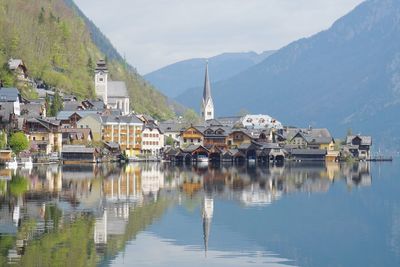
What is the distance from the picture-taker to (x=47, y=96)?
103 m

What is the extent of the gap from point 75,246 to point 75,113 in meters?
72.6

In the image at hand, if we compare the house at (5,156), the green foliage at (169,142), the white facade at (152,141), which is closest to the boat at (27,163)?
the house at (5,156)

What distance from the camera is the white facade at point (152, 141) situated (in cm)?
10638

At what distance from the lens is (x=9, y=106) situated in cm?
8094

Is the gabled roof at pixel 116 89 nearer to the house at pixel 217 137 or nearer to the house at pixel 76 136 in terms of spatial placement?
the house at pixel 217 137

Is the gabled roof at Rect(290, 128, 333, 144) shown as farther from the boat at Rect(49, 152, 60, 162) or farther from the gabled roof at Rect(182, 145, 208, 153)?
the boat at Rect(49, 152, 60, 162)

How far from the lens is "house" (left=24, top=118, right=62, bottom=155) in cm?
8756

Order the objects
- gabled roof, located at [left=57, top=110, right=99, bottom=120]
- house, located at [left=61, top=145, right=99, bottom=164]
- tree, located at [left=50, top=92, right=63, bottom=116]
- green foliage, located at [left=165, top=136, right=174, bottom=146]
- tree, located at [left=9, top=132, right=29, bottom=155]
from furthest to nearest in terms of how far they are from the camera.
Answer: green foliage, located at [left=165, top=136, right=174, bottom=146]
tree, located at [left=50, top=92, right=63, bottom=116]
gabled roof, located at [left=57, top=110, right=99, bottom=120]
house, located at [left=61, top=145, right=99, bottom=164]
tree, located at [left=9, top=132, right=29, bottom=155]

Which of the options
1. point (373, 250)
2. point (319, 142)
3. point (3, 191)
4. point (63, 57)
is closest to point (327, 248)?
point (373, 250)

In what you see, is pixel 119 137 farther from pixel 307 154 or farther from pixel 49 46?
pixel 49 46

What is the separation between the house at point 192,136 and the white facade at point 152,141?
3617 mm

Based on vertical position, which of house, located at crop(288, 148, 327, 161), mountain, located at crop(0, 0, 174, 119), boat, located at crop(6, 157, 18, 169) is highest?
mountain, located at crop(0, 0, 174, 119)

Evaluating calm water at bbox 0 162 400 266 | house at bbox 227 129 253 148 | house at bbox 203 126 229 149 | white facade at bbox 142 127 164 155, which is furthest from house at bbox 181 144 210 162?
calm water at bbox 0 162 400 266

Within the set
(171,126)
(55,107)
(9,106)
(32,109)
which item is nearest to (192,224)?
(9,106)
